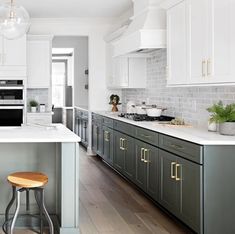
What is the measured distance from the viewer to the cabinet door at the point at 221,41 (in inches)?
142

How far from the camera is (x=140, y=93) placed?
24.7ft

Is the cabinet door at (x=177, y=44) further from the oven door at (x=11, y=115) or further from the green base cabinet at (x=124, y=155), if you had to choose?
the oven door at (x=11, y=115)

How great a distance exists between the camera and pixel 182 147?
3.83m

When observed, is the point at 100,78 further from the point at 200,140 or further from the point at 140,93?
the point at 200,140

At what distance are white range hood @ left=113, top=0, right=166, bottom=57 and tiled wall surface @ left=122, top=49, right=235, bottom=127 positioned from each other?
566mm

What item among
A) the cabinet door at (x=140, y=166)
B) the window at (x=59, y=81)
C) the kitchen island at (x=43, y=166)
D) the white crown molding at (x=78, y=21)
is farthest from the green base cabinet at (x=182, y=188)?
the window at (x=59, y=81)

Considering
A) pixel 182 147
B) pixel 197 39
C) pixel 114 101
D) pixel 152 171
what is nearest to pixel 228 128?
pixel 182 147

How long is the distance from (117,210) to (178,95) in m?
1.84

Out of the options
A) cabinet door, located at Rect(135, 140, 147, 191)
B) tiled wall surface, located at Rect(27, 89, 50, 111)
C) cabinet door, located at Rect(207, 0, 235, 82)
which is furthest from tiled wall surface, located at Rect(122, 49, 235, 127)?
tiled wall surface, located at Rect(27, 89, 50, 111)

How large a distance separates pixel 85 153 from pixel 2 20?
532cm

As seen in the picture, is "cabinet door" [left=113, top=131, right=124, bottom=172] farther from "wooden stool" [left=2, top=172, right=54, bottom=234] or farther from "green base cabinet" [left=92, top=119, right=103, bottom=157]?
"wooden stool" [left=2, top=172, right=54, bottom=234]

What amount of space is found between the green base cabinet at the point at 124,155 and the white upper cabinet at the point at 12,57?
2.45 m

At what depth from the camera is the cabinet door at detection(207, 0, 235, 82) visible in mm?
3604

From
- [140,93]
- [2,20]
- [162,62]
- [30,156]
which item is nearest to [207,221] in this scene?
[30,156]
